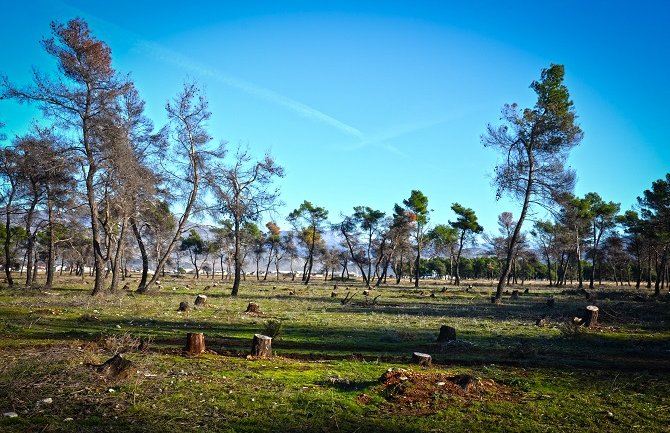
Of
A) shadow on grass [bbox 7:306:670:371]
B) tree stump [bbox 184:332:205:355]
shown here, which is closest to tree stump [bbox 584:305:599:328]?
shadow on grass [bbox 7:306:670:371]

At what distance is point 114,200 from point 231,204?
8.36m

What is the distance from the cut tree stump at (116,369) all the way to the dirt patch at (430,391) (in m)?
4.02

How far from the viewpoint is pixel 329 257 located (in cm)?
9106

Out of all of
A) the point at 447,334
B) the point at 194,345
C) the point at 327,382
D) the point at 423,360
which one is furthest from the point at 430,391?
the point at 447,334

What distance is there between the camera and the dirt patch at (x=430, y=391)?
7094 millimetres

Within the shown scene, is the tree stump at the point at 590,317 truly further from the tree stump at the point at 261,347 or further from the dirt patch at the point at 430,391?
the tree stump at the point at 261,347

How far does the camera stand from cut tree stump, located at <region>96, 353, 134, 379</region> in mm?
7535

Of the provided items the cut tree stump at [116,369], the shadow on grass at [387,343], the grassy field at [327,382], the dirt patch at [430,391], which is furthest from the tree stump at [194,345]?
the dirt patch at [430,391]

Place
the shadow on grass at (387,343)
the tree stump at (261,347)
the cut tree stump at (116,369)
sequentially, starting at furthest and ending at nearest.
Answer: the shadow on grass at (387,343)
the tree stump at (261,347)
the cut tree stump at (116,369)

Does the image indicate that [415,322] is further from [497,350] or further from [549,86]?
[549,86]

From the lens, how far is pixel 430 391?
24.9 ft

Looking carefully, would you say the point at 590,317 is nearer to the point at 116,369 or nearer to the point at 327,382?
the point at 327,382

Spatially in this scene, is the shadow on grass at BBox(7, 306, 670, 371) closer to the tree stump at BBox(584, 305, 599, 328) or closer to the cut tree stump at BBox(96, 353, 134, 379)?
the tree stump at BBox(584, 305, 599, 328)

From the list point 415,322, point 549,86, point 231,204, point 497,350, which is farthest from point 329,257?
point 497,350
